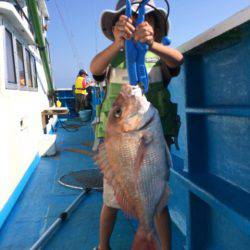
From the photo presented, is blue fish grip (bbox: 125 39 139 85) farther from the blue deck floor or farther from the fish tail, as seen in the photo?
the blue deck floor

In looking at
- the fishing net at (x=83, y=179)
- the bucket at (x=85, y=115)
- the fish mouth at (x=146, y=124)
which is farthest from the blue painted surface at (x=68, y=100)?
the fish mouth at (x=146, y=124)

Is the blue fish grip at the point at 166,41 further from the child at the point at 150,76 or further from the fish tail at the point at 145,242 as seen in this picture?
the fish tail at the point at 145,242

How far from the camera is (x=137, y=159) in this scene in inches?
65.1

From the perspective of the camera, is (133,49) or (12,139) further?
(12,139)

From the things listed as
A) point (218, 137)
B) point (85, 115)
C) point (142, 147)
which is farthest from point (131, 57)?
point (85, 115)

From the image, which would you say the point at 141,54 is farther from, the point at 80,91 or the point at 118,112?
the point at 80,91

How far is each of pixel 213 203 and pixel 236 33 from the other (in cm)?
98

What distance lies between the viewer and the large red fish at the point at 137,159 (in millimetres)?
1632

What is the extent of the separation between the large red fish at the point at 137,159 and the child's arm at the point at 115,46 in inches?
10.0

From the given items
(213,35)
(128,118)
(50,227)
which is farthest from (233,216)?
(50,227)

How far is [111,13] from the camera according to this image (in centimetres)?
205

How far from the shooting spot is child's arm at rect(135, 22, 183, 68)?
1.59m

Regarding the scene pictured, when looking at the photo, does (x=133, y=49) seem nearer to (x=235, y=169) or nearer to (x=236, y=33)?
(x=236, y=33)

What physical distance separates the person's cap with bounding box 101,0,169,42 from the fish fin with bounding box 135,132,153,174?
0.81m
